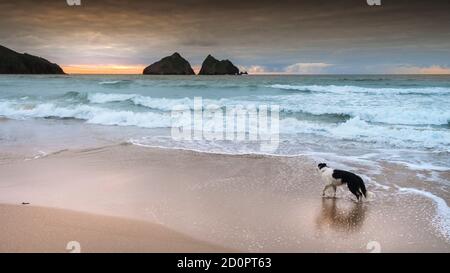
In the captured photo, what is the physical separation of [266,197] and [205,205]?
0.73 m

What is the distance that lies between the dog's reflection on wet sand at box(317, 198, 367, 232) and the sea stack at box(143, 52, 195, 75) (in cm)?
4267

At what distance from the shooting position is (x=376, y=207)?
432 centimetres

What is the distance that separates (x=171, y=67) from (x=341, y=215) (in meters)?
45.3

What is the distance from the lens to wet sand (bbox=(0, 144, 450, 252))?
3.47 m

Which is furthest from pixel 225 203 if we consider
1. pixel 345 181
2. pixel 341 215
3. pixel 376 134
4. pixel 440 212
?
pixel 376 134

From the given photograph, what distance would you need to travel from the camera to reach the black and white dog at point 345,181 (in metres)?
4.50

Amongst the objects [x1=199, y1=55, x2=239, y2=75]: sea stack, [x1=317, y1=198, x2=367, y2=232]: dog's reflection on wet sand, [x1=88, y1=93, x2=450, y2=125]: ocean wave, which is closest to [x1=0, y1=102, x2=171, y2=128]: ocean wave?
[x1=88, y1=93, x2=450, y2=125]: ocean wave

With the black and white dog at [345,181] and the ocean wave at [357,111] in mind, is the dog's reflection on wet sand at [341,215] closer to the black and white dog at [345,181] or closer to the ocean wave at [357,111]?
the black and white dog at [345,181]

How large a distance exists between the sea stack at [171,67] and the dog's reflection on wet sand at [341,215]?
42672mm

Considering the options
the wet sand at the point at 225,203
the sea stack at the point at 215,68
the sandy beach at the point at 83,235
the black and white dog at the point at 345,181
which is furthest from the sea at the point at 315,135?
the sea stack at the point at 215,68

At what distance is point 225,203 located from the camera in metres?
4.41

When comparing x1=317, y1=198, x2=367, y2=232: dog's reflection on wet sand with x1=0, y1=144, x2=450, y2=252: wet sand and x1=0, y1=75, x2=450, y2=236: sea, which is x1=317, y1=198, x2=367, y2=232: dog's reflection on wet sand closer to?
x1=0, y1=144, x2=450, y2=252: wet sand
